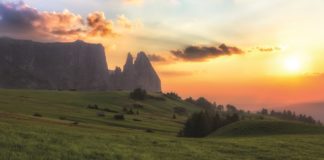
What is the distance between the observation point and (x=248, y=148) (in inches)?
1828

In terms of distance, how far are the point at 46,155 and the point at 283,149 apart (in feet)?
92.4

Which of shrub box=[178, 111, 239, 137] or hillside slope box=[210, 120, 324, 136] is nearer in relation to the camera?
hillside slope box=[210, 120, 324, 136]

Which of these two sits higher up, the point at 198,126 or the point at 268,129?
the point at 268,129

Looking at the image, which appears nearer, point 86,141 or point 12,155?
point 12,155

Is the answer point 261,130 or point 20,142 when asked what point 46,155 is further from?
point 261,130

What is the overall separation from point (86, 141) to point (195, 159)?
10.8 metres

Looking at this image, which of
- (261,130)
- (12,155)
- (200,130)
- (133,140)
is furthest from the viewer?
(200,130)

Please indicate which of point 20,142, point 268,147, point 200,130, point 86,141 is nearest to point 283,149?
point 268,147

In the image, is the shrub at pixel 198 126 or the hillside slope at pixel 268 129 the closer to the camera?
the hillside slope at pixel 268 129

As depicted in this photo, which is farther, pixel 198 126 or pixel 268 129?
pixel 198 126

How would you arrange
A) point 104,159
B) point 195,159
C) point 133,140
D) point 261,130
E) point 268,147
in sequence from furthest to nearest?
point 261,130, point 268,147, point 133,140, point 195,159, point 104,159

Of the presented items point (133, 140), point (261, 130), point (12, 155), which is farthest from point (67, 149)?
point (261, 130)

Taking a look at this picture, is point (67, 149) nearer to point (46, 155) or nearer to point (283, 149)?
point (46, 155)

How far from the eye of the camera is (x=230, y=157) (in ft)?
131
